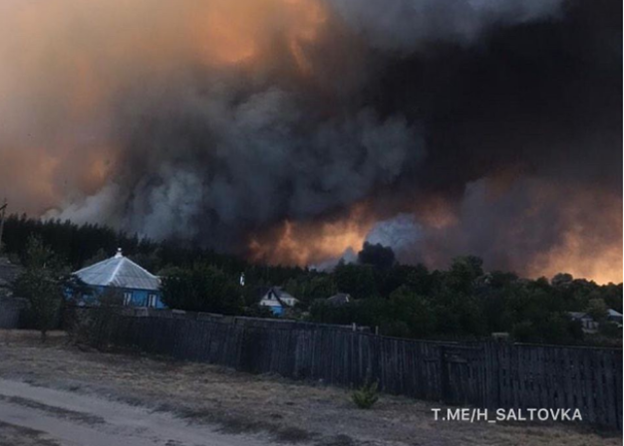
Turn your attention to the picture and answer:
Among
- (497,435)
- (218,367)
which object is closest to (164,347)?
(218,367)

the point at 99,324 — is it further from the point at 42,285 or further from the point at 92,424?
the point at 92,424

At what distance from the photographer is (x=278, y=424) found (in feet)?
42.5

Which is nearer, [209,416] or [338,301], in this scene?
[209,416]

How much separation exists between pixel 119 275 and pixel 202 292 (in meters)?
23.2

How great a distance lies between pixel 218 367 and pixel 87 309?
9.43 meters

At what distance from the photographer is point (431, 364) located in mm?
17625

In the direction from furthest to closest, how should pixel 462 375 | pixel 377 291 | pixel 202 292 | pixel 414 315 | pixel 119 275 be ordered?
pixel 377 291 < pixel 119 275 < pixel 414 315 < pixel 202 292 < pixel 462 375

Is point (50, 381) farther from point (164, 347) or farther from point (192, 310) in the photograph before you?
point (192, 310)

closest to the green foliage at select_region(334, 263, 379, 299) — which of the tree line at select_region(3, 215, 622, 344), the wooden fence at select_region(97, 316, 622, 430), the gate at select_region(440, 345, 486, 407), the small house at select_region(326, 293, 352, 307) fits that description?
the tree line at select_region(3, 215, 622, 344)

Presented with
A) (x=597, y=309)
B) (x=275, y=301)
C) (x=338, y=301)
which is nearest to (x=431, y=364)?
(x=338, y=301)

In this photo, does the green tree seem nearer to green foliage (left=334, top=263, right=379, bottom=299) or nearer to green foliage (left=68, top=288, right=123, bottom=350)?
green foliage (left=68, top=288, right=123, bottom=350)

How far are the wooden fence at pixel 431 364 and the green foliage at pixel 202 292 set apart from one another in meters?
10.2

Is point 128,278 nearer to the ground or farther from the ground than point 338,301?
farther from the ground

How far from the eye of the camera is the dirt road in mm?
11023
